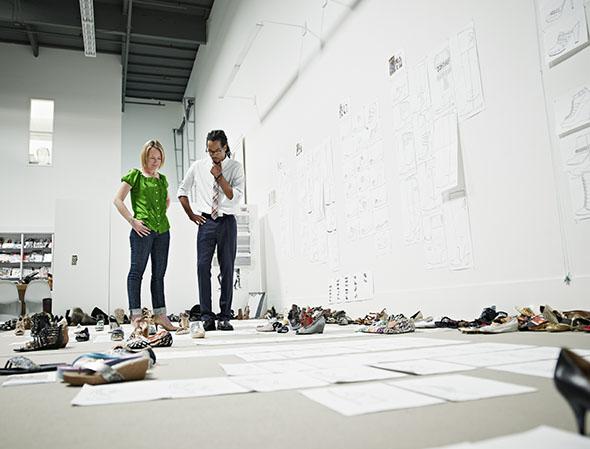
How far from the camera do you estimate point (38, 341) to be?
2051 mm

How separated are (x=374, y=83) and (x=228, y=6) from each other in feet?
16.0

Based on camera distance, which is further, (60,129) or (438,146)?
(60,129)

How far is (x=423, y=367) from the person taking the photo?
1.10 m

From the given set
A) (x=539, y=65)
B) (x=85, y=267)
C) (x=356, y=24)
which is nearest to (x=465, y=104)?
(x=539, y=65)

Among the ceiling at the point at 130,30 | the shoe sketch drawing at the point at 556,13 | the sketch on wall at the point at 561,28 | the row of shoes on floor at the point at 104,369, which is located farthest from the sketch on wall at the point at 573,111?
the ceiling at the point at 130,30

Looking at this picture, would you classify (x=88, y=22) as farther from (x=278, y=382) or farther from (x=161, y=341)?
(x=278, y=382)

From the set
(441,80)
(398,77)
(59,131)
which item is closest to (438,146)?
(441,80)

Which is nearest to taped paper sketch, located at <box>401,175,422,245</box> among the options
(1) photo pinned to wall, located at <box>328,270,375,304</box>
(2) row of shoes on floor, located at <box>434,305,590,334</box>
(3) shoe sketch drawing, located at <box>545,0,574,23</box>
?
(1) photo pinned to wall, located at <box>328,270,375,304</box>

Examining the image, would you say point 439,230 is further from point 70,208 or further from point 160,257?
point 70,208

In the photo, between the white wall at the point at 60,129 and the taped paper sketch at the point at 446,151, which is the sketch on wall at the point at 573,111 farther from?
the white wall at the point at 60,129

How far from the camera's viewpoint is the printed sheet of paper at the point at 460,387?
80cm

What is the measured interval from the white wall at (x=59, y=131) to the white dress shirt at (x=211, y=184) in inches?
242

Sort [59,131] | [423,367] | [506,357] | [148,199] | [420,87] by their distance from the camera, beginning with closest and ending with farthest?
1. [423,367]
2. [506,357]
3. [420,87]
4. [148,199]
5. [59,131]

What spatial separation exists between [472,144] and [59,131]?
943 centimetres
